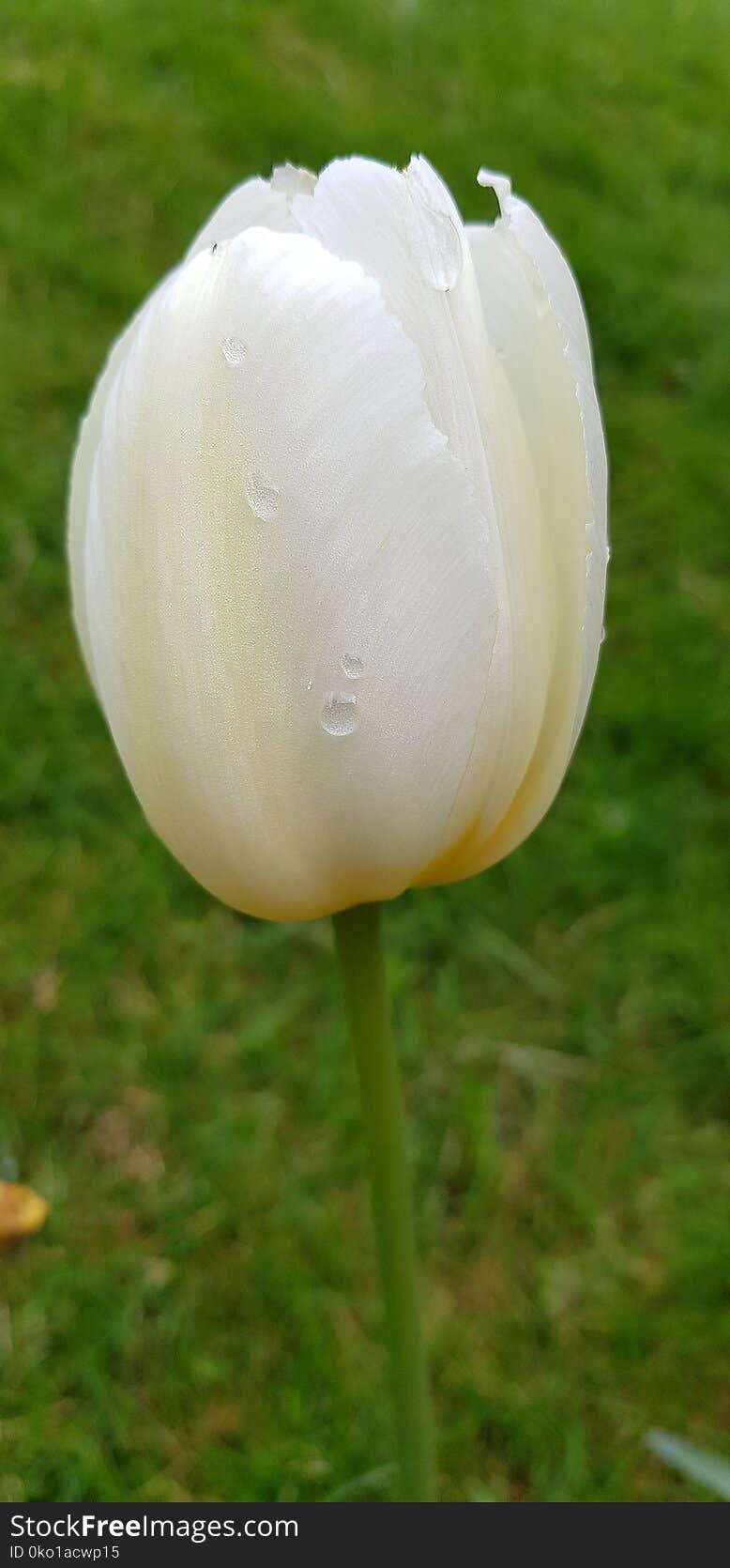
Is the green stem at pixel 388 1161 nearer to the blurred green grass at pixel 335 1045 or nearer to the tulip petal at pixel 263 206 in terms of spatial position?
the tulip petal at pixel 263 206

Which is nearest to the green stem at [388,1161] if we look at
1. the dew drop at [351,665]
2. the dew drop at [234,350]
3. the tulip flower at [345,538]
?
the tulip flower at [345,538]

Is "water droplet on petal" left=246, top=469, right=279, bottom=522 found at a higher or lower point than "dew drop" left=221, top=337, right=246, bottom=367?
lower

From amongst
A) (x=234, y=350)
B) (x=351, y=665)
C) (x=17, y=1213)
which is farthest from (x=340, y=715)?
(x=17, y=1213)

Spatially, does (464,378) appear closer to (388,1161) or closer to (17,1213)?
(388,1161)

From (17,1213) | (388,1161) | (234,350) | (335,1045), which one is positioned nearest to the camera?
(234,350)

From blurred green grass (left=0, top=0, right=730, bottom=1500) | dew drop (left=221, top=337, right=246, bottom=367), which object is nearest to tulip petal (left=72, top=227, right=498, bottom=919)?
dew drop (left=221, top=337, right=246, bottom=367)

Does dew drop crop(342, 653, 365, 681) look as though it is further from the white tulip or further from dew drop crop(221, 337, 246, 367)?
dew drop crop(221, 337, 246, 367)
